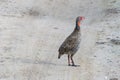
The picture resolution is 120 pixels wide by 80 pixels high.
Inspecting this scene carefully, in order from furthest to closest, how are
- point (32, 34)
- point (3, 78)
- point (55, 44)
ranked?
1. point (32, 34)
2. point (55, 44)
3. point (3, 78)

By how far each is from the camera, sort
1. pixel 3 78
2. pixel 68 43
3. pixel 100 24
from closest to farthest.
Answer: pixel 3 78
pixel 68 43
pixel 100 24

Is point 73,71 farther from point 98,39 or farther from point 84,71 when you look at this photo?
point 98,39

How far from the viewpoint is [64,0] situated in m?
→ 19.4

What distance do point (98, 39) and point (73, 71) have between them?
9.57ft

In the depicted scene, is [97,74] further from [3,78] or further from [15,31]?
[15,31]

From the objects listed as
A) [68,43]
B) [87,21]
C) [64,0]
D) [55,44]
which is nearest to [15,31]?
[55,44]

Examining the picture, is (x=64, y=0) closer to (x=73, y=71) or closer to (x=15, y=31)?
(x=15, y=31)

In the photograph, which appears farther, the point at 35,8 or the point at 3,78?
the point at 35,8

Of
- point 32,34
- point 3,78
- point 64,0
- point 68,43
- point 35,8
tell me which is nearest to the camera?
point 3,78

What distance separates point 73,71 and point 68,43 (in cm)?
62

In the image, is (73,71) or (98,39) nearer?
(73,71)

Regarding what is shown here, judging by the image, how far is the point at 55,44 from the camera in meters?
13.2

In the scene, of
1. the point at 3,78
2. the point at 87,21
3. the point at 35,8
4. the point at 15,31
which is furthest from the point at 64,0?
the point at 3,78

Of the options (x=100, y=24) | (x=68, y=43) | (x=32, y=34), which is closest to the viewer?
(x=68, y=43)
